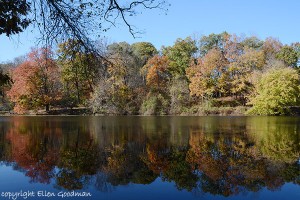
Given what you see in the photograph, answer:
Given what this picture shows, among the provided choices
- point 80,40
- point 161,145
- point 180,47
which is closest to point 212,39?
point 180,47

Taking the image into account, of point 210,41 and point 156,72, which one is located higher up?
point 210,41

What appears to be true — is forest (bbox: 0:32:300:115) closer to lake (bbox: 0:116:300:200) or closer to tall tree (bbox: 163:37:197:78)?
tall tree (bbox: 163:37:197:78)

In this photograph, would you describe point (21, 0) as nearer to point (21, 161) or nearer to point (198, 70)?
point (21, 161)

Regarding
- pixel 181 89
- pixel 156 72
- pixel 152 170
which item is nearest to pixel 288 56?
pixel 181 89

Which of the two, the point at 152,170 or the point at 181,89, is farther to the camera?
the point at 181,89

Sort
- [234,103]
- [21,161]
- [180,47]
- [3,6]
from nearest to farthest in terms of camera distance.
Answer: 1. [3,6]
2. [21,161]
3. [234,103]
4. [180,47]

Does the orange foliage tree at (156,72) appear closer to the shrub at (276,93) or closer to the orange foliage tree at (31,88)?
the orange foliage tree at (31,88)

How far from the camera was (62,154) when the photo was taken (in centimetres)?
1288

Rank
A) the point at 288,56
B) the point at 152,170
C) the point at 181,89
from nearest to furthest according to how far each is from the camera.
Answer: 1. the point at 152,170
2. the point at 181,89
3. the point at 288,56

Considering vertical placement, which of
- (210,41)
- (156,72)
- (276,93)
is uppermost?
(210,41)

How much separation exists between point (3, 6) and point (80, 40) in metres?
1.15

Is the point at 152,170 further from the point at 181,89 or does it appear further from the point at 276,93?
the point at 181,89

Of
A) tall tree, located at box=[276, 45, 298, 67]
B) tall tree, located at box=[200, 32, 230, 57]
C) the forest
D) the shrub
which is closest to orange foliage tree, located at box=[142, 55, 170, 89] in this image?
the forest

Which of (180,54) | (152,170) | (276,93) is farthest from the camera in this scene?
(180,54)
